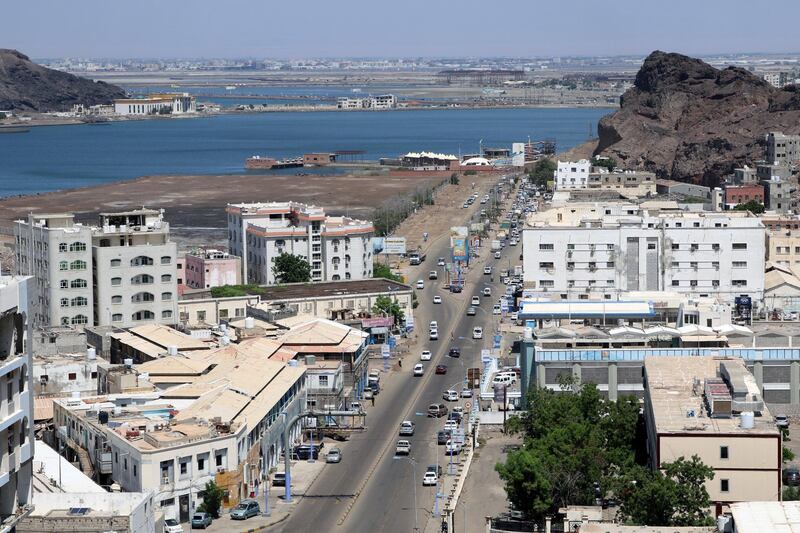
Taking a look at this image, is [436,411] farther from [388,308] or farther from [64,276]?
[388,308]

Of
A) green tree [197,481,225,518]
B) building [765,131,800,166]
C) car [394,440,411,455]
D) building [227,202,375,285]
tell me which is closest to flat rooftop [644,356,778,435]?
car [394,440,411,455]

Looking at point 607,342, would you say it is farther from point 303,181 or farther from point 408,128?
point 408,128

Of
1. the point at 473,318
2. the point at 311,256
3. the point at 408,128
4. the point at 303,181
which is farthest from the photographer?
the point at 408,128

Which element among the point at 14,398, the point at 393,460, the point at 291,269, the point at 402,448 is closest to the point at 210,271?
the point at 291,269

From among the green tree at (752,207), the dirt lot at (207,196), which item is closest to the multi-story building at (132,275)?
the dirt lot at (207,196)

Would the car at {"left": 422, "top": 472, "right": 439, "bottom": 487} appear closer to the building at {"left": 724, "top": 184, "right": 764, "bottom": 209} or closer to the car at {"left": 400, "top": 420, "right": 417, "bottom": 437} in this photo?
the car at {"left": 400, "top": 420, "right": 417, "bottom": 437}

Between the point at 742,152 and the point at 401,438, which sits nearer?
the point at 401,438

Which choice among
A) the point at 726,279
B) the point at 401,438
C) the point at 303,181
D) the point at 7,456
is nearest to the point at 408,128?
the point at 303,181
